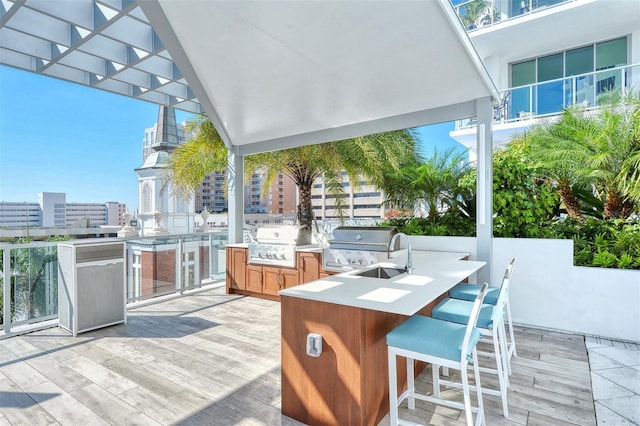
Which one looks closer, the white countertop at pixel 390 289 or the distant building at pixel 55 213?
the white countertop at pixel 390 289

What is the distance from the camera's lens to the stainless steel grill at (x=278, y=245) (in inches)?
203

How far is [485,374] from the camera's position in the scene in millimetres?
2924

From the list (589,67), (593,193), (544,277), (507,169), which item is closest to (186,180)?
(507,169)

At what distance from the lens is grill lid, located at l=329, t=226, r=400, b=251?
416 centimetres

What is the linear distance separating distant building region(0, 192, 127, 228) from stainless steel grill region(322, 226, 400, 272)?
7.00 meters

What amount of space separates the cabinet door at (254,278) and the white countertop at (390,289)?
2866 millimetres

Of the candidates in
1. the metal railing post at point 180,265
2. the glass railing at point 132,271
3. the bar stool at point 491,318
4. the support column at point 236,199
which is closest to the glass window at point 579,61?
the support column at point 236,199

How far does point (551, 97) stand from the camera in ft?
24.1

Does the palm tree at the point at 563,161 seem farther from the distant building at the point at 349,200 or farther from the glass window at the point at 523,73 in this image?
the glass window at the point at 523,73

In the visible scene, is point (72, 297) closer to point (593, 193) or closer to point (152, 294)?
point (152, 294)

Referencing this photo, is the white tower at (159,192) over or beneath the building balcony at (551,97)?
beneath

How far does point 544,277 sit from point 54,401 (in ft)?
15.3

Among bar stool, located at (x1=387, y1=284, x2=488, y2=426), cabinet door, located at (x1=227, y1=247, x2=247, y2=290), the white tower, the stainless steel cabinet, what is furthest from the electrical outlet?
the white tower

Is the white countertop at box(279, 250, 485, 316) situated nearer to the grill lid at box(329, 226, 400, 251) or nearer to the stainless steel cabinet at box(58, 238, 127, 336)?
the grill lid at box(329, 226, 400, 251)
